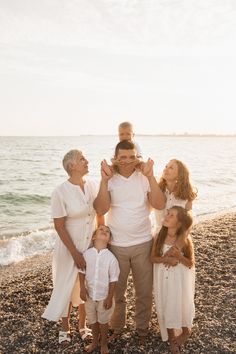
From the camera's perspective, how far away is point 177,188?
4.76m

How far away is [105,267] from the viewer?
446 centimetres

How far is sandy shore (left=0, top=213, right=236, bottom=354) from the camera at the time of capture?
190 inches

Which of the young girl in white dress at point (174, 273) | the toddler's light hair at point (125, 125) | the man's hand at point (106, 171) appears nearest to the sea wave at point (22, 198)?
the toddler's light hair at point (125, 125)

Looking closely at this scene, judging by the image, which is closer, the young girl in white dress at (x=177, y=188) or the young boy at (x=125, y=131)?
the young girl in white dress at (x=177, y=188)

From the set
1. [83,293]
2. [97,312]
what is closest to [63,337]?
[97,312]

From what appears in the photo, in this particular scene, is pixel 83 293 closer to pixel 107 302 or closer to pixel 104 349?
pixel 107 302

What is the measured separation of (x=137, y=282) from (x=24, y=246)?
6746mm

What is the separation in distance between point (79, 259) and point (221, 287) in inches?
116

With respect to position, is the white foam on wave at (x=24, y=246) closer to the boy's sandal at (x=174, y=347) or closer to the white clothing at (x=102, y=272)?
the white clothing at (x=102, y=272)

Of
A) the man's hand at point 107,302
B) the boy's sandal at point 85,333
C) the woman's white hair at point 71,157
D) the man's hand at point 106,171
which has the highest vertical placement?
the woman's white hair at point 71,157

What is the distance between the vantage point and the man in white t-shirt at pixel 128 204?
4.41 meters

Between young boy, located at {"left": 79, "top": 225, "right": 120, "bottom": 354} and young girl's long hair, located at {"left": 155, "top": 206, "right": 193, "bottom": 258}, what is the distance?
511 mm

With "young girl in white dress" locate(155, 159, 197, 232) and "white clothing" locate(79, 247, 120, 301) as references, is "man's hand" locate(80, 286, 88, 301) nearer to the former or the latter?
"white clothing" locate(79, 247, 120, 301)

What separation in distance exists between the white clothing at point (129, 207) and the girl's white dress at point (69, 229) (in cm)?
27
